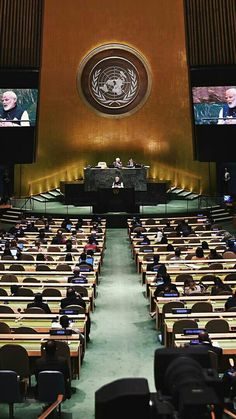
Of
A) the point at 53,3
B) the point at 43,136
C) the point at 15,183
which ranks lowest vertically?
the point at 15,183

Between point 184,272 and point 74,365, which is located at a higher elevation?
point 184,272

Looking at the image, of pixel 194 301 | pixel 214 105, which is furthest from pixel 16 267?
pixel 214 105

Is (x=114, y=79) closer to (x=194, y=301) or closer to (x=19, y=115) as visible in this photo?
(x=19, y=115)

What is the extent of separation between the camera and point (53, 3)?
27594mm

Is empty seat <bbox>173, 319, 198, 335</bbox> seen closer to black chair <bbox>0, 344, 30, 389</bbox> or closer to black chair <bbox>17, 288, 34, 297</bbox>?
black chair <bbox>0, 344, 30, 389</bbox>

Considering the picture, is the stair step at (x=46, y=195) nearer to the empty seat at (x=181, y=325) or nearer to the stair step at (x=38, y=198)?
the stair step at (x=38, y=198)

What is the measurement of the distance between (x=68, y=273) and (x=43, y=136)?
17143 mm

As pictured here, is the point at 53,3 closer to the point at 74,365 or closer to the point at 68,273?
the point at 68,273

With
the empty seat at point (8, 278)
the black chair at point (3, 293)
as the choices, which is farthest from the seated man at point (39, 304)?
the empty seat at point (8, 278)

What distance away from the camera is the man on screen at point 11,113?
2383cm

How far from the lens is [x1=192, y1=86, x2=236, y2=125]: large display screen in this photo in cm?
2262

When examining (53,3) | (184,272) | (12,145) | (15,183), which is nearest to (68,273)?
(184,272)

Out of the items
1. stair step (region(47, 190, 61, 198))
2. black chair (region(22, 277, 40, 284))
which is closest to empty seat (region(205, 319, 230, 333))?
black chair (region(22, 277, 40, 284))

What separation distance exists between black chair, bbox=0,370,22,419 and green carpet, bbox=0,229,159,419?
449 mm
